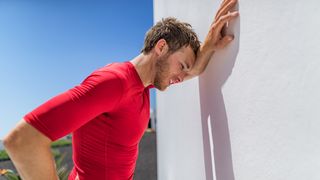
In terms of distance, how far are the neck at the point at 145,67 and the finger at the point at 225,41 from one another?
197mm

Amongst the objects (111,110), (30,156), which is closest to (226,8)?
(111,110)

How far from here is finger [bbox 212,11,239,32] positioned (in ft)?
2.70

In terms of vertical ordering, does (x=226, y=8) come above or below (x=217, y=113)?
above

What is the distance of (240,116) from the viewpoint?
81 cm

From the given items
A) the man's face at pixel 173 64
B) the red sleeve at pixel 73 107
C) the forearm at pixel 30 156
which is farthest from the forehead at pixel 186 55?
the forearm at pixel 30 156

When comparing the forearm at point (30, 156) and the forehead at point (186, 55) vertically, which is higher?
the forehead at point (186, 55)

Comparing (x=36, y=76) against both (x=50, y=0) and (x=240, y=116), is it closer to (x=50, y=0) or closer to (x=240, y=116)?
(x=50, y=0)

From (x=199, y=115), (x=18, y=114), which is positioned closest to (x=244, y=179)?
(x=199, y=115)

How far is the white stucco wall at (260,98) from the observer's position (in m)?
0.56

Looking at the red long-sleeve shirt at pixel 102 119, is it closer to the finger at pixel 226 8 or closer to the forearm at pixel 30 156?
the forearm at pixel 30 156

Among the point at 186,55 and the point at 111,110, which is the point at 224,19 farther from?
the point at 111,110

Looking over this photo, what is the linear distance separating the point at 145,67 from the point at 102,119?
186 millimetres

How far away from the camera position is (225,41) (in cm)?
87

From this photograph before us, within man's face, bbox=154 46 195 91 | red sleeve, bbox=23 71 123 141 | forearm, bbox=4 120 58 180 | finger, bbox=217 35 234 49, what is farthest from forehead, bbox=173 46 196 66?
forearm, bbox=4 120 58 180
